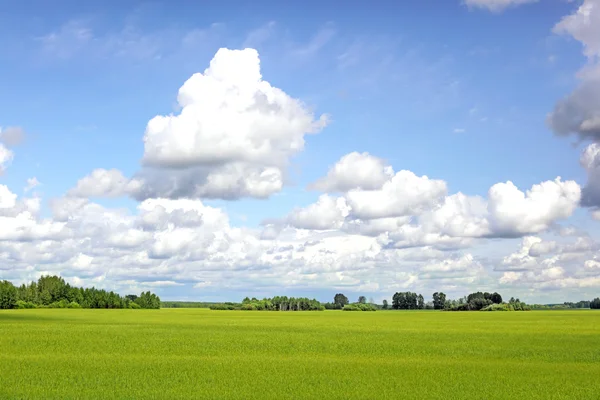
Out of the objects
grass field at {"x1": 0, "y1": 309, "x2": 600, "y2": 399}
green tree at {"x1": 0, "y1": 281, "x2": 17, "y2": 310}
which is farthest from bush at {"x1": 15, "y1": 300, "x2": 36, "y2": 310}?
grass field at {"x1": 0, "y1": 309, "x2": 600, "y2": 399}

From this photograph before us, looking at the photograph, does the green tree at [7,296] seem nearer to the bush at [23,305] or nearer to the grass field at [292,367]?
the bush at [23,305]

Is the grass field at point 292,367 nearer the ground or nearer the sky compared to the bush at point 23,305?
nearer the ground

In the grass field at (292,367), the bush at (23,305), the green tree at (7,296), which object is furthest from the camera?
the green tree at (7,296)

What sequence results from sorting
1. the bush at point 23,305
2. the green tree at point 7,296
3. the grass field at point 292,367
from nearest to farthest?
the grass field at point 292,367 → the bush at point 23,305 → the green tree at point 7,296

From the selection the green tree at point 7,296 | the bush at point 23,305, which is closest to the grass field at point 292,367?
the bush at point 23,305

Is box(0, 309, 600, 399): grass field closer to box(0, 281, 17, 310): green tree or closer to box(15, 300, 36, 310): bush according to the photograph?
box(15, 300, 36, 310): bush

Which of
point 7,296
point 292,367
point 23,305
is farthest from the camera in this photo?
point 7,296

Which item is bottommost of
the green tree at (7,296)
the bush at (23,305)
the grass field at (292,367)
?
the grass field at (292,367)

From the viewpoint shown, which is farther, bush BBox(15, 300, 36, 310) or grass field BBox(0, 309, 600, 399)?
bush BBox(15, 300, 36, 310)

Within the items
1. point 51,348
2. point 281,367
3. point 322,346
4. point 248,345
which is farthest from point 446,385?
point 51,348

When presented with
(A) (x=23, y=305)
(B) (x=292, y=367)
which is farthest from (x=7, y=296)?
(B) (x=292, y=367)

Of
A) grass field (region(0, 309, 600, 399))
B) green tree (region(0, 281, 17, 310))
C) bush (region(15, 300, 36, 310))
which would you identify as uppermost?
green tree (region(0, 281, 17, 310))

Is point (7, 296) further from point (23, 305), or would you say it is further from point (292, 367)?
point (292, 367)

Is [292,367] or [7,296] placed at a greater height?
[7,296]
